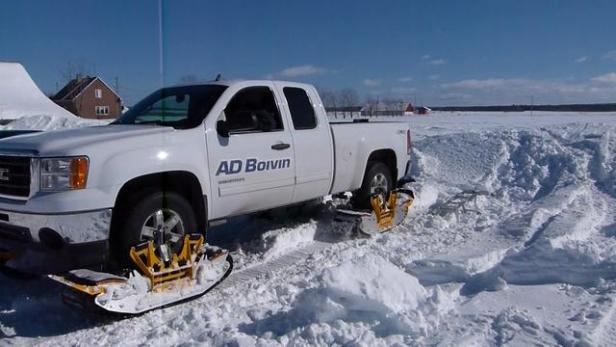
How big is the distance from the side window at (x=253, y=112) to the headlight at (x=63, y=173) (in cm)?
147

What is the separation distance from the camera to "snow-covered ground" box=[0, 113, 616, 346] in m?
3.65

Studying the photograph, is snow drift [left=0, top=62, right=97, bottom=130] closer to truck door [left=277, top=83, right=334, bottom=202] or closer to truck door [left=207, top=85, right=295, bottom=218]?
truck door [left=277, top=83, right=334, bottom=202]

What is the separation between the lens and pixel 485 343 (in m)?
3.45

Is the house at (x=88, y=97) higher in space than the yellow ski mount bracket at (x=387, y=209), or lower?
higher

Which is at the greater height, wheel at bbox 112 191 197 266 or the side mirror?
the side mirror

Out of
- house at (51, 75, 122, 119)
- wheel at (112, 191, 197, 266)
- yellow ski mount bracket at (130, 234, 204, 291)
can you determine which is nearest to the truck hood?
wheel at (112, 191, 197, 266)

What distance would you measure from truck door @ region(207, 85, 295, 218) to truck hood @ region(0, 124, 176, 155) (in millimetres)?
577

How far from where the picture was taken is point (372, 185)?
7.40 m

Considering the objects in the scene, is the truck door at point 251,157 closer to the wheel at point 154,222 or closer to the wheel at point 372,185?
the wheel at point 154,222

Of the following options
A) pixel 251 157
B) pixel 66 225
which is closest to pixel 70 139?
pixel 66 225

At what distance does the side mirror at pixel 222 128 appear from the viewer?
5.00 m

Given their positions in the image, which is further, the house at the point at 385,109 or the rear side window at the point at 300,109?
the house at the point at 385,109

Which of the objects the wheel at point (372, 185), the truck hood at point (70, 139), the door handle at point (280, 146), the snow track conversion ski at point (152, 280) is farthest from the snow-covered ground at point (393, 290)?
the truck hood at point (70, 139)

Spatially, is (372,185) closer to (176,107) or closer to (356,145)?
(356,145)
